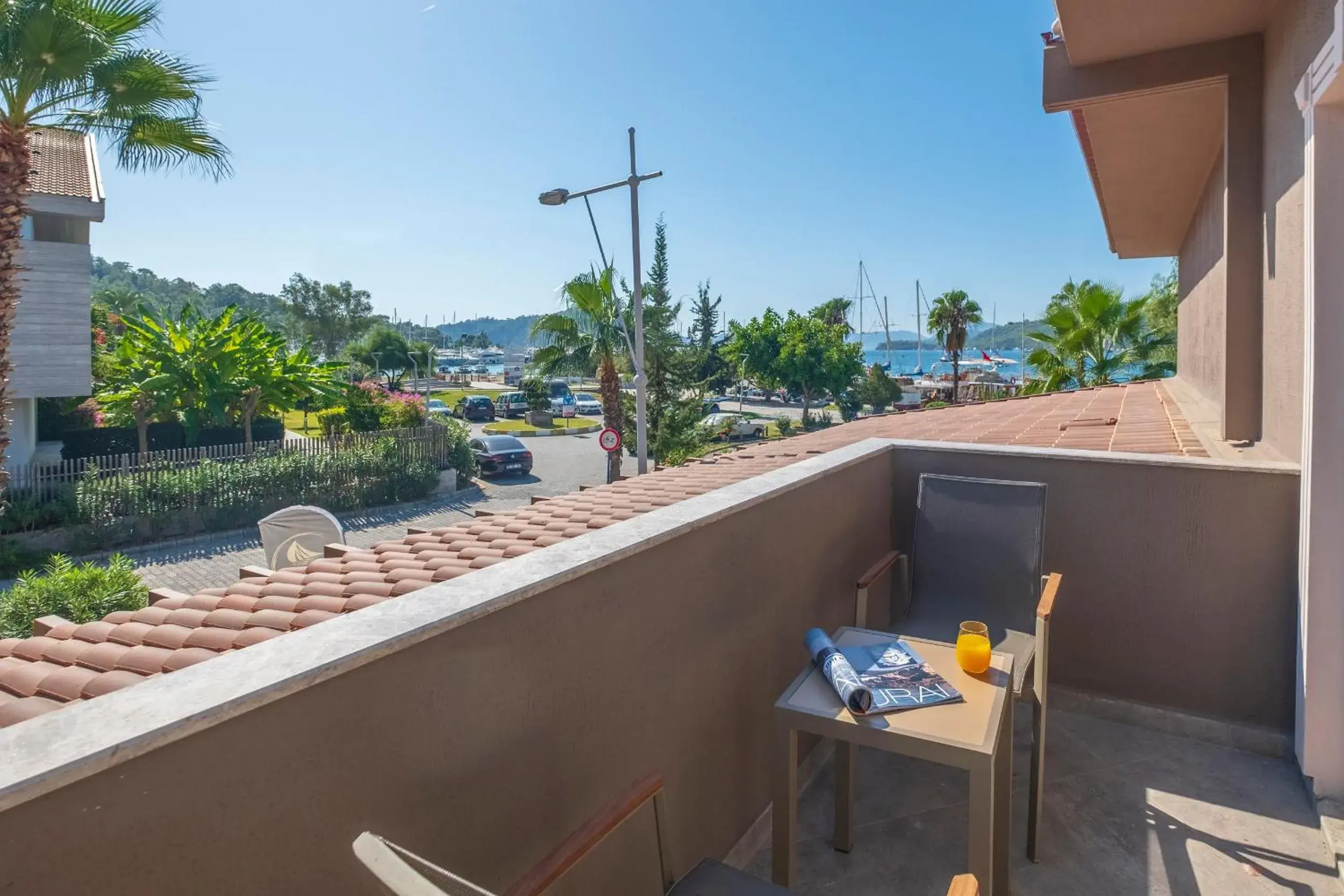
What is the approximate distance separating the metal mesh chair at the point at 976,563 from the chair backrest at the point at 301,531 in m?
4.47

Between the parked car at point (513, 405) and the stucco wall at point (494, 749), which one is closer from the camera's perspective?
the stucco wall at point (494, 749)

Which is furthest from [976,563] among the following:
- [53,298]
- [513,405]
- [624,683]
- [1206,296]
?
[513,405]

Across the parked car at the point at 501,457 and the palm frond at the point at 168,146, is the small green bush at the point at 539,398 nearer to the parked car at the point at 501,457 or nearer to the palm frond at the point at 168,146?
the parked car at the point at 501,457

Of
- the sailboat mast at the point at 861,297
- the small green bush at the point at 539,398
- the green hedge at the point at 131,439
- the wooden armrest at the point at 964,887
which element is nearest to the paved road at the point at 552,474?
the green hedge at the point at 131,439

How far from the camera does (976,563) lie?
3.89 meters

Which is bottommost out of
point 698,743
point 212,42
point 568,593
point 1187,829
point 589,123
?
point 1187,829

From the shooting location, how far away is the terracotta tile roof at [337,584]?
174 cm

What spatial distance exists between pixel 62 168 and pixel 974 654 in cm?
2274

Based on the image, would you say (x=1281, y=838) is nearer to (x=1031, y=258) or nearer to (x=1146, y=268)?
(x=1146, y=268)

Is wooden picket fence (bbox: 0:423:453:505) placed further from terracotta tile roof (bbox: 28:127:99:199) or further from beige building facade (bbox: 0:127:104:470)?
terracotta tile roof (bbox: 28:127:99:199)

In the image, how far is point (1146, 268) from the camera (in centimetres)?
3597

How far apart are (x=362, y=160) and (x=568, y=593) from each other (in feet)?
87.8

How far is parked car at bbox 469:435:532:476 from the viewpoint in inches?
906

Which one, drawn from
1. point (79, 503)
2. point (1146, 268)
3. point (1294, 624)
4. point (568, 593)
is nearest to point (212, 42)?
point (79, 503)
